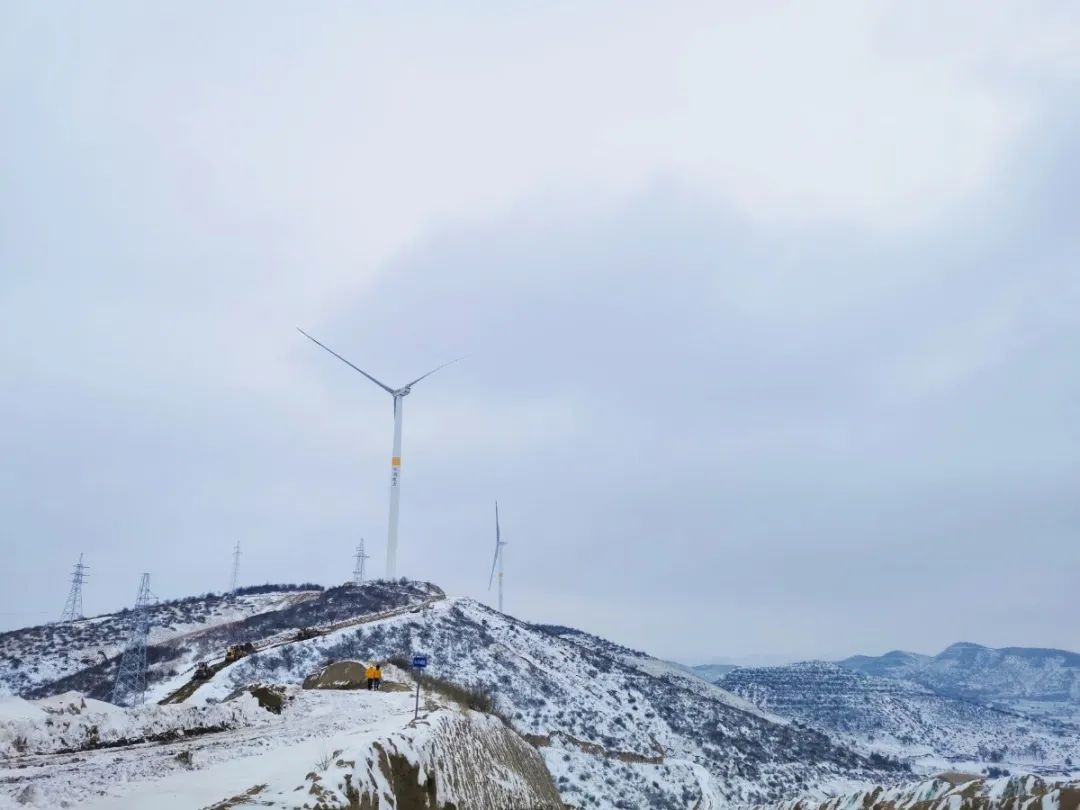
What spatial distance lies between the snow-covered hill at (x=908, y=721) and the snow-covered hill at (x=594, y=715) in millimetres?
21741

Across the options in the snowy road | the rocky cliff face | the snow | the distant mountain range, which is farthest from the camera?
the distant mountain range

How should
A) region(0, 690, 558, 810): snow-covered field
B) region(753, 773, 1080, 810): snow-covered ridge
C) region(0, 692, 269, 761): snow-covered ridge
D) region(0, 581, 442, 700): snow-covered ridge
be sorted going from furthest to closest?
region(0, 581, 442, 700): snow-covered ridge < region(0, 692, 269, 761): snow-covered ridge < region(0, 690, 558, 810): snow-covered field < region(753, 773, 1080, 810): snow-covered ridge

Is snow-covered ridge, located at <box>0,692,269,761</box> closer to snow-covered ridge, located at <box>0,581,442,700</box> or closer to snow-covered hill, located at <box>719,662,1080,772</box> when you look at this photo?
snow-covered ridge, located at <box>0,581,442,700</box>

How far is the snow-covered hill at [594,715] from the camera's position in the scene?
47.1m

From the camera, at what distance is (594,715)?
58.5 m

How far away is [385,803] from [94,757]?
6775 millimetres

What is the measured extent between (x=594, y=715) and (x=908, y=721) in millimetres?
70394

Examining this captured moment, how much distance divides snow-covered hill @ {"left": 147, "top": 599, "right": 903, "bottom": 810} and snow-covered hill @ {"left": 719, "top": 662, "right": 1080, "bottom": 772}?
856 inches

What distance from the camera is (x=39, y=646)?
67.3 metres

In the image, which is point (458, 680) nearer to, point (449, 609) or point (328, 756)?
point (449, 609)

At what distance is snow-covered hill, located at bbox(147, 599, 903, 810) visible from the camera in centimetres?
4709

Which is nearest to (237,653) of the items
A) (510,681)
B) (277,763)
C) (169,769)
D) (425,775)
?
(510,681)

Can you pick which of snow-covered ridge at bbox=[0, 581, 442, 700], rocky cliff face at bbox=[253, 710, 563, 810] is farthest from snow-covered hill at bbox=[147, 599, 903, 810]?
rocky cliff face at bbox=[253, 710, 563, 810]

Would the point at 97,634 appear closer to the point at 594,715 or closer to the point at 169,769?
the point at 594,715
